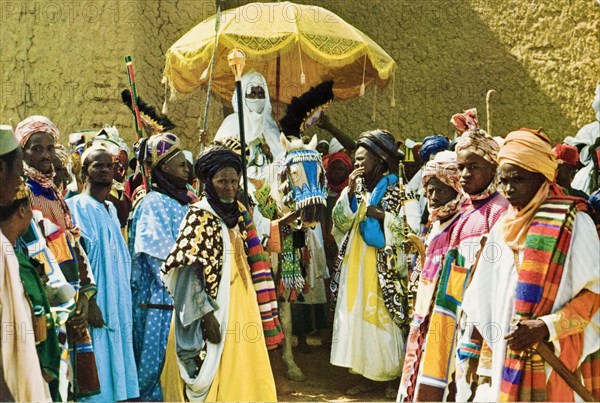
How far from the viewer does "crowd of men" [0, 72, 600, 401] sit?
580 cm

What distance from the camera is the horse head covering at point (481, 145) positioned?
686 centimetres

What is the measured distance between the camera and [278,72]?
1252 cm

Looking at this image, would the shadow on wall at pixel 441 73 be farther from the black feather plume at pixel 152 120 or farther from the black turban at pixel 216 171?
the black turban at pixel 216 171

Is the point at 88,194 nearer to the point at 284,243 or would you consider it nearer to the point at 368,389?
the point at 284,243

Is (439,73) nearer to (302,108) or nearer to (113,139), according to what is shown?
(302,108)

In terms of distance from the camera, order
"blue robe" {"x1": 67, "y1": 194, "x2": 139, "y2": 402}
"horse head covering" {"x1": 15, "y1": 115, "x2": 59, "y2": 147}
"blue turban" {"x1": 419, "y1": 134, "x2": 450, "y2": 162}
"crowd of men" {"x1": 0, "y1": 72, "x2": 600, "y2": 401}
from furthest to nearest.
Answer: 1. "blue turban" {"x1": 419, "y1": 134, "x2": 450, "y2": 162}
2. "blue robe" {"x1": 67, "y1": 194, "x2": 139, "y2": 402}
3. "horse head covering" {"x1": 15, "y1": 115, "x2": 59, "y2": 147}
4. "crowd of men" {"x1": 0, "y1": 72, "x2": 600, "y2": 401}

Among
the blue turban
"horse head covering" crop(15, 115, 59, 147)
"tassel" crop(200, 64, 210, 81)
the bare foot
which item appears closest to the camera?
"horse head covering" crop(15, 115, 59, 147)

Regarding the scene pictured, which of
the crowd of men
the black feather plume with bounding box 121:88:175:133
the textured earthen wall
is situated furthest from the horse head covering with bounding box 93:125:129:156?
the textured earthen wall

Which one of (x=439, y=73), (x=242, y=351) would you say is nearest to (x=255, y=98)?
(x=242, y=351)

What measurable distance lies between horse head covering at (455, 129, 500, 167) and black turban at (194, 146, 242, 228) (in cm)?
155

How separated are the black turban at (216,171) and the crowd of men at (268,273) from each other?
0.01 metres

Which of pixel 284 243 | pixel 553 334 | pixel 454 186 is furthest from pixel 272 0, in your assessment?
pixel 553 334

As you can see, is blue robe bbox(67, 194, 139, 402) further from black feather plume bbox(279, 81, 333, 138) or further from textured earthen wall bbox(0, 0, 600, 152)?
textured earthen wall bbox(0, 0, 600, 152)

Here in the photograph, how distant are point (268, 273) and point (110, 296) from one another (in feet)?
4.88
